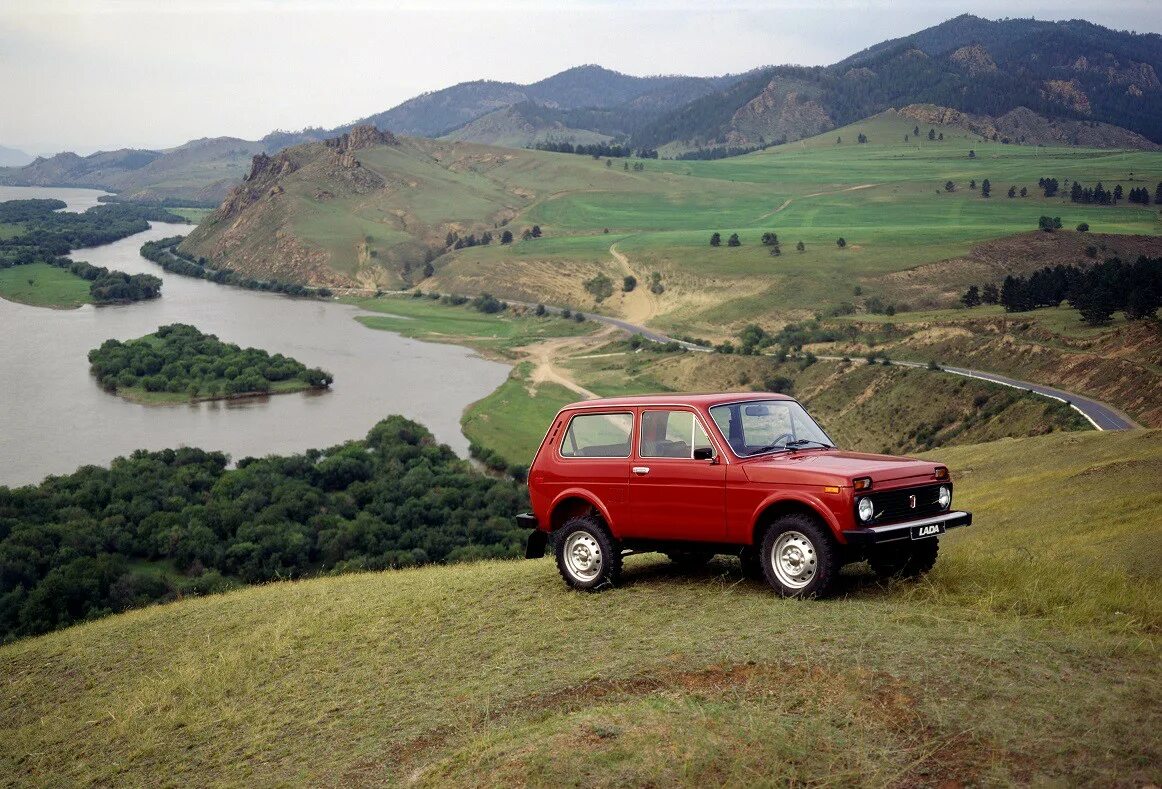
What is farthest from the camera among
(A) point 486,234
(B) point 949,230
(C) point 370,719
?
(A) point 486,234

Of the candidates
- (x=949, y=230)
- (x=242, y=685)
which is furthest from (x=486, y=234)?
(x=242, y=685)

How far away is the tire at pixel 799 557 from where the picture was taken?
1060cm

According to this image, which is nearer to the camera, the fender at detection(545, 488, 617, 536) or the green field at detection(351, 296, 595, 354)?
the fender at detection(545, 488, 617, 536)

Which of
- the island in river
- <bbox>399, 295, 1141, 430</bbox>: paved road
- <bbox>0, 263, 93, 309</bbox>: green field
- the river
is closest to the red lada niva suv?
<bbox>399, 295, 1141, 430</bbox>: paved road

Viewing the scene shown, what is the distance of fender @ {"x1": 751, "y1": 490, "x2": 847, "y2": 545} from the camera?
10391mm

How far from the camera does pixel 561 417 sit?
43.1 feet

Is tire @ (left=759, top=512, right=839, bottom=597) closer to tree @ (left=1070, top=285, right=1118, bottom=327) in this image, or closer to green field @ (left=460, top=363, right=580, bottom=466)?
green field @ (left=460, top=363, right=580, bottom=466)

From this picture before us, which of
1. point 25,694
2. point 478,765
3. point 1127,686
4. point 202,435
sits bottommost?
point 202,435

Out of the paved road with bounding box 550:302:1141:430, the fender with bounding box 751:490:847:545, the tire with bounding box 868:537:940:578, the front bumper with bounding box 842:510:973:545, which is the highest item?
the fender with bounding box 751:490:847:545

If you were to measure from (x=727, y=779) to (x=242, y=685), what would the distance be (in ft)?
23.3

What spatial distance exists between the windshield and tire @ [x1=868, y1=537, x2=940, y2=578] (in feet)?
5.01

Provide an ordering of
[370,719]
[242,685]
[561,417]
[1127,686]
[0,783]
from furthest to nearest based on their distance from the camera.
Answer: [561,417] → [242,685] → [0,783] → [370,719] → [1127,686]

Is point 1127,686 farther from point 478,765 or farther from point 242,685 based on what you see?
point 242,685

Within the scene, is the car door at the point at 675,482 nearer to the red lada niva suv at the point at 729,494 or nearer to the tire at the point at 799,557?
the red lada niva suv at the point at 729,494
